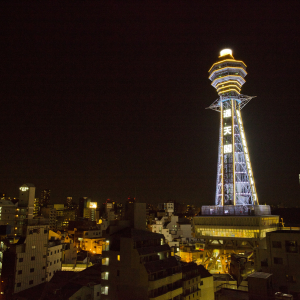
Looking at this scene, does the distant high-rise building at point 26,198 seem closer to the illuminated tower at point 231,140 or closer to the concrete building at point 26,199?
the concrete building at point 26,199

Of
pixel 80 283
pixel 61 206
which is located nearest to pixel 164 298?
pixel 80 283

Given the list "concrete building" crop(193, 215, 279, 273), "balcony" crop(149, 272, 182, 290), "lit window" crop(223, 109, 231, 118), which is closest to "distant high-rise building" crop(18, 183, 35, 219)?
"concrete building" crop(193, 215, 279, 273)

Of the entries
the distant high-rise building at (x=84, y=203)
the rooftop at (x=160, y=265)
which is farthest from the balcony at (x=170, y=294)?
the distant high-rise building at (x=84, y=203)

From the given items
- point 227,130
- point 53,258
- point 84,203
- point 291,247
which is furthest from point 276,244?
point 84,203

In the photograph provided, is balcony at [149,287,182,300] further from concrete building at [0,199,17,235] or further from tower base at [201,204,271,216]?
concrete building at [0,199,17,235]

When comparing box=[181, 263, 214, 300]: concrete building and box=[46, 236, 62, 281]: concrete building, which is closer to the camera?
box=[181, 263, 214, 300]: concrete building
